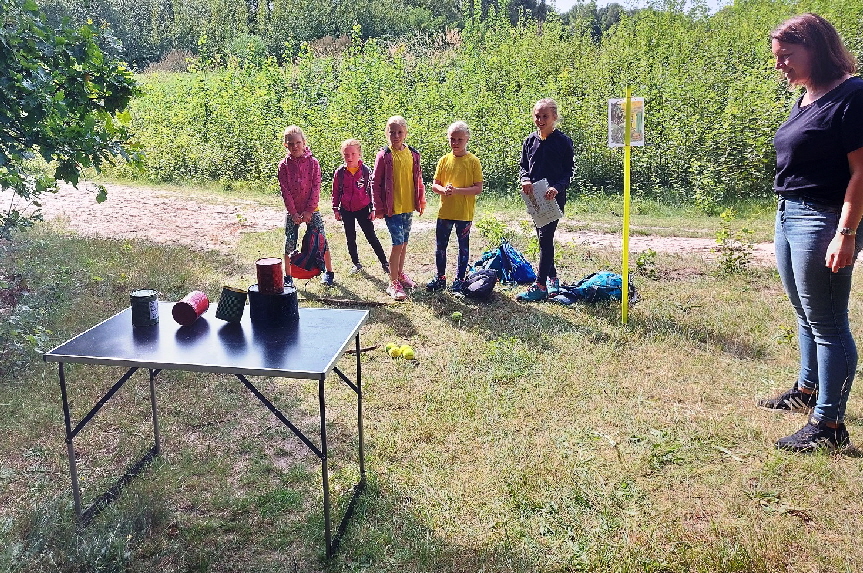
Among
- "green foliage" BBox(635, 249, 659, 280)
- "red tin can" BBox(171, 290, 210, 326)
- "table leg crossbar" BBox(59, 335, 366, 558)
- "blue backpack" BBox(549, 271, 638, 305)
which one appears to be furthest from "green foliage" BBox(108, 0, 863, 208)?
"red tin can" BBox(171, 290, 210, 326)

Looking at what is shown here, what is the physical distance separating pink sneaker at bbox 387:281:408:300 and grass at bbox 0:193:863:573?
40 centimetres

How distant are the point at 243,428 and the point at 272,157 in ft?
29.7

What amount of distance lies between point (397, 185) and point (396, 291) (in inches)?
36.1

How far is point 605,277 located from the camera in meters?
6.04

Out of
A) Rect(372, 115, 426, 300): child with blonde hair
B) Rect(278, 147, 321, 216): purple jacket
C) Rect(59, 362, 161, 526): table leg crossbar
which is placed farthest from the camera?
Rect(278, 147, 321, 216): purple jacket

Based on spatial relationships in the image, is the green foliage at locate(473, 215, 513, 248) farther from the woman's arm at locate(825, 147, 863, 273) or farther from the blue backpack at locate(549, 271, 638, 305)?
the woman's arm at locate(825, 147, 863, 273)

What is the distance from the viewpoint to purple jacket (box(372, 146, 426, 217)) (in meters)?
6.05

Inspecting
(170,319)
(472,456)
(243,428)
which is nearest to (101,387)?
(243,428)

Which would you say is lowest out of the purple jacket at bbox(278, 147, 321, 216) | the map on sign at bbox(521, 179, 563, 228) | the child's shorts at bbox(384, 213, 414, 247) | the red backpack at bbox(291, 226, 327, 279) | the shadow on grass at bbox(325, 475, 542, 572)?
the shadow on grass at bbox(325, 475, 542, 572)

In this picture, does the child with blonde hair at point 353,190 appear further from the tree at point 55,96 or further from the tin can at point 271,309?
the tin can at point 271,309

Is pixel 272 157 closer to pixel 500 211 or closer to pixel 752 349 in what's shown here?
pixel 500 211

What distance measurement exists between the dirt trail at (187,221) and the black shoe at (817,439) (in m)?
3.98

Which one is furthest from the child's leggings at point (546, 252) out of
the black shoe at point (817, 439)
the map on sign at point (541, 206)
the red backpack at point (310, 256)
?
the black shoe at point (817, 439)

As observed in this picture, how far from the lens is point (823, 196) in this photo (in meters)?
3.24
